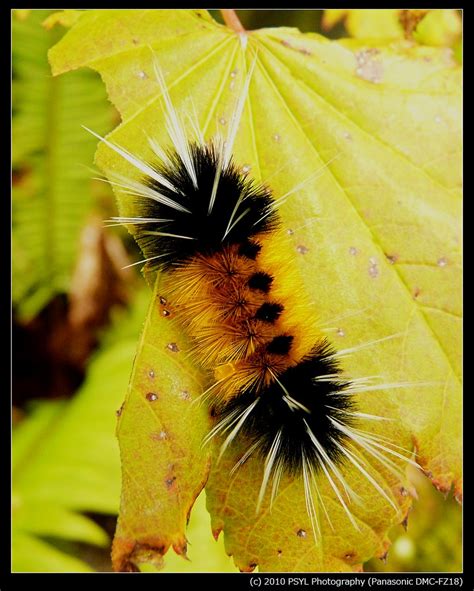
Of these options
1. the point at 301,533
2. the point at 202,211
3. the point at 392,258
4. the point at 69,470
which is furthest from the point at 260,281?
the point at 69,470

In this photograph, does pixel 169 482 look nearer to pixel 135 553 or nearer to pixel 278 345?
pixel 135 553

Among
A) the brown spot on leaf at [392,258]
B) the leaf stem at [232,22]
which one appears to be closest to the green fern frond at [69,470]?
the brown spot on leaf at [392,258]

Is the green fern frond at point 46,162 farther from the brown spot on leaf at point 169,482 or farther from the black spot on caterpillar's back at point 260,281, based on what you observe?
the brown spot on leaf at point 169,482
